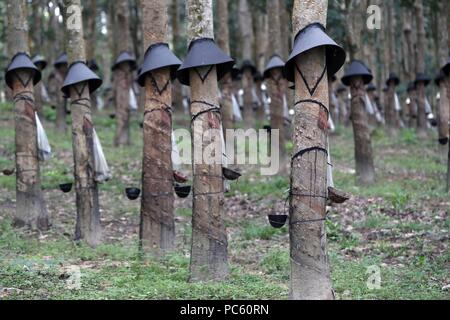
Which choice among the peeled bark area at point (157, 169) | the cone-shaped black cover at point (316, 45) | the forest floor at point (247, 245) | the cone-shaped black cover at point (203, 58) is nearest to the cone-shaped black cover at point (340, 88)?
the forest floor at point (247, 245)

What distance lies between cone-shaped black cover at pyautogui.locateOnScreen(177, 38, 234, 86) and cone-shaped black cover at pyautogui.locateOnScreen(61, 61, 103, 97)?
2.44 meters

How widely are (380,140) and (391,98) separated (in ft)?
5.59

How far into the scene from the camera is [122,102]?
721 inches

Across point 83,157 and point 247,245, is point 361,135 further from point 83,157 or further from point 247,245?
point 83,157

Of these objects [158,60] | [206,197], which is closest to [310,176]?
[206,197]

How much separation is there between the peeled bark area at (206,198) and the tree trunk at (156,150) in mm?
1429

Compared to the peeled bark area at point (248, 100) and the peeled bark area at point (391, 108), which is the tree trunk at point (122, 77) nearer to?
the peeled bark area at point (248, 100)

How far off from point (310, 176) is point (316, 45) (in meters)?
1.20

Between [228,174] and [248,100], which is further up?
[248,100]

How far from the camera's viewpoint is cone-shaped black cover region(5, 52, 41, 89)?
11.3 metres

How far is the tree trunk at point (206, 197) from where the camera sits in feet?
26.6

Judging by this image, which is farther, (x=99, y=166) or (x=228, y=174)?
(x=99, y=166)
